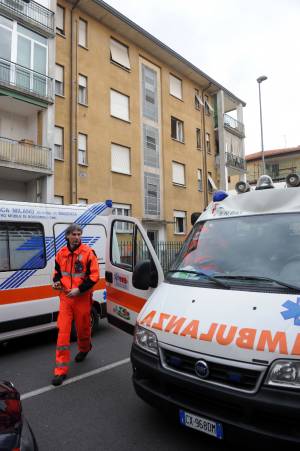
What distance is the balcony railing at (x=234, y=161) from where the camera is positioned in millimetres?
29156

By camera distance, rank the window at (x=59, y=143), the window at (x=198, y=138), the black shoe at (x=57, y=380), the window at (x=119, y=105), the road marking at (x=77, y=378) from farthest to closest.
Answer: the window at (x=198, y=138)
the window at (x=119, y=105)
the window at (x=59, y=143)
the black shoe at (x=57, y=380)
the road marking at (x=77, y=378)

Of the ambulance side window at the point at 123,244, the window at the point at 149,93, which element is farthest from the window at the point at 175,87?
the ambulance side window at the point at 123,244

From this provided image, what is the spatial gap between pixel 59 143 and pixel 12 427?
17039 mm

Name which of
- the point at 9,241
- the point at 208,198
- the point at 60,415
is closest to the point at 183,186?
the point at 208,198

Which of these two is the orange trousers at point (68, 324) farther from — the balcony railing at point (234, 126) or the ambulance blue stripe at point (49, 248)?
the balcony railing at point (234, 126)

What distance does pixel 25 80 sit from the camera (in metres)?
16.5

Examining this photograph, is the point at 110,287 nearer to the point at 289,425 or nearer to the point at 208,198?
the point at 289,425

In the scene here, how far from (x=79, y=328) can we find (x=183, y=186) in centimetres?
2080

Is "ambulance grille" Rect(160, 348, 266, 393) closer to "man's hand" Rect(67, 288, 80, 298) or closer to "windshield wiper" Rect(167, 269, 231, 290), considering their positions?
"windshield wiper" Rect(167, 269, 231, 290)

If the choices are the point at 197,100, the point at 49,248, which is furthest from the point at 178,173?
the point at 49,248

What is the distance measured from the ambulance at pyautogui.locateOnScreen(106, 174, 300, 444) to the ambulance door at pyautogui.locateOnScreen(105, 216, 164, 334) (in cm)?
60

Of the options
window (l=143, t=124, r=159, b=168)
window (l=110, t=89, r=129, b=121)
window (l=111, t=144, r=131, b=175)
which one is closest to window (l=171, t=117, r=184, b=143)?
window (l=143, t=124, r=159, b=168)

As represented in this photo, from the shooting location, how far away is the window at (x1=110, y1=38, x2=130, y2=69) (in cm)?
2126

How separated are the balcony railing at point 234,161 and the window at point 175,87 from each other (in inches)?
229
